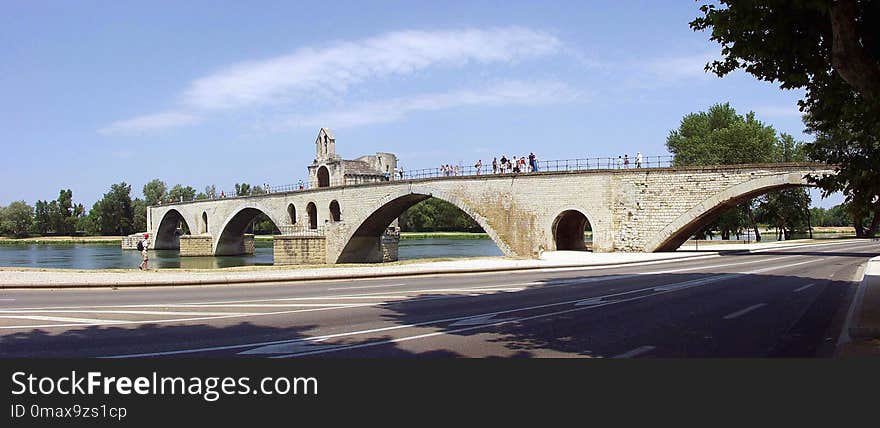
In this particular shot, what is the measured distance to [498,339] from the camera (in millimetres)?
9086

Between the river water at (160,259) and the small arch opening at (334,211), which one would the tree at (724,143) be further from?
the small arch opening at (334,211)

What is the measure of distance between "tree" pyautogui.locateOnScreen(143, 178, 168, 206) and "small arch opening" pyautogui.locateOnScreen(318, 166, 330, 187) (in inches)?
2613

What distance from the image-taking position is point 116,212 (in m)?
121

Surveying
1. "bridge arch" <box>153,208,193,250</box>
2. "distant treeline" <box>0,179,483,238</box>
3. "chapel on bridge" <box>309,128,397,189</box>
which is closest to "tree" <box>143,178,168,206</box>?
"distant treeline" <box>0,179,483,238</box>

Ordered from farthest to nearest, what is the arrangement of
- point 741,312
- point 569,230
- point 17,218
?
point 17,218
point 569,230
point 741,312

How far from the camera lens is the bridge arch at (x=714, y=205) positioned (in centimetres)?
3262

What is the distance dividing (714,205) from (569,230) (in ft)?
32.9

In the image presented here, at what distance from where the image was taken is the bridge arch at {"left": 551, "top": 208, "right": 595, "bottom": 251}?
4000 cm

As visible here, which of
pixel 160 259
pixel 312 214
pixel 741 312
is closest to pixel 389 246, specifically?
pixel 312 214

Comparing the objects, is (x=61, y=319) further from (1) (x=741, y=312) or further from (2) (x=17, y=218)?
(2) (x=17, y=218)

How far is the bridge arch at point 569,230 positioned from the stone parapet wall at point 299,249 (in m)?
24.5

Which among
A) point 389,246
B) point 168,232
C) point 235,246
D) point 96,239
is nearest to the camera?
point 389,246

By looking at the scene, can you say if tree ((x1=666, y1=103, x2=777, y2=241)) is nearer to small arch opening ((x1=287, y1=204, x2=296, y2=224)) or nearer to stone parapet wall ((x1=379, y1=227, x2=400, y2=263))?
stone parapet wall ((x1=379, y1=227, x2=400, y2=263))

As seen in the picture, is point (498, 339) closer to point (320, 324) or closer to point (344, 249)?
point (320, 324)
